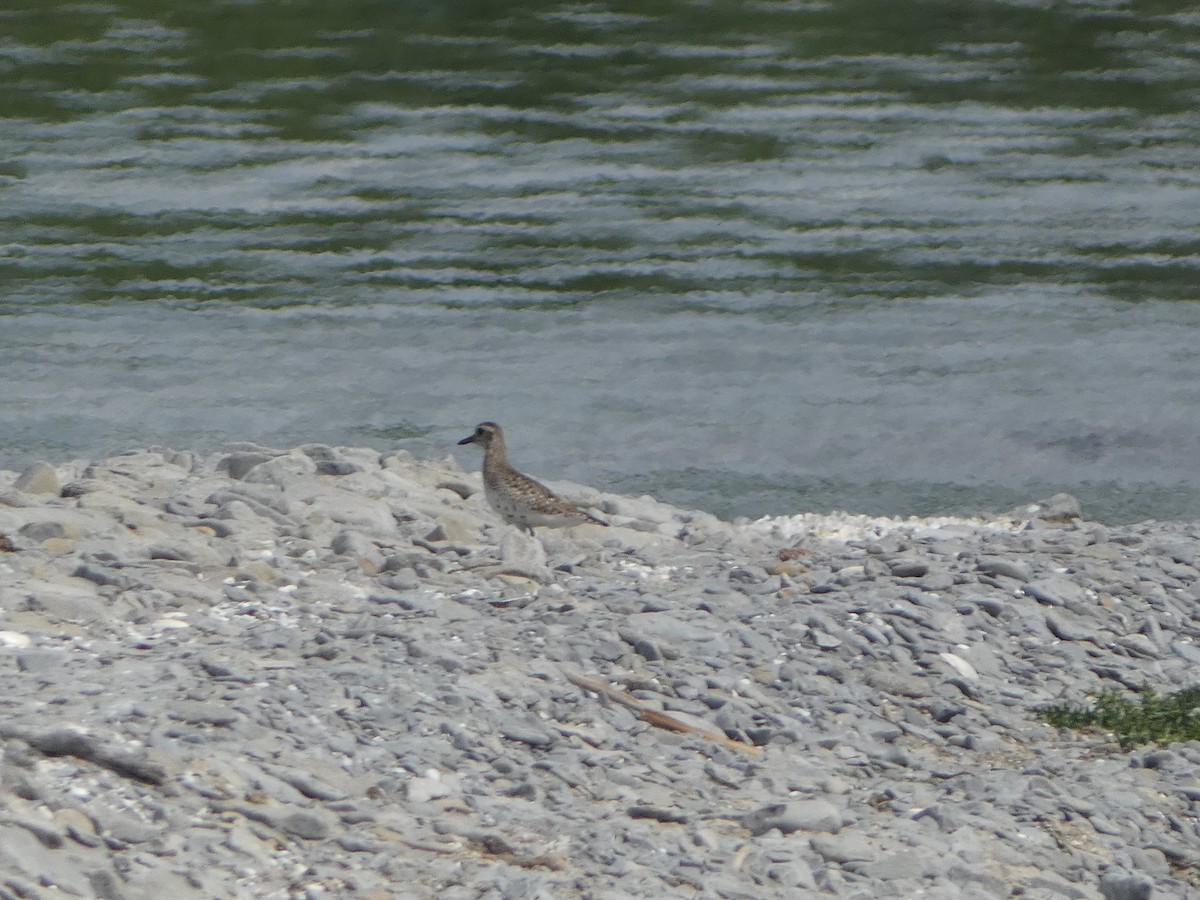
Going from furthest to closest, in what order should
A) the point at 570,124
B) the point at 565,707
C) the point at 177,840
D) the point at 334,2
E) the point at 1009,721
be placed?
1. the point at 334,2
2. the point at 570,124
3. the point at 1009,721
4. the point at 565,707
5. the point at 177,840

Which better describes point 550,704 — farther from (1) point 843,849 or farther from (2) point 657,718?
(1) point 843,849

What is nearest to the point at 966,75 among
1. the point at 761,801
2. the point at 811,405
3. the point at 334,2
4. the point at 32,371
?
the point at 334,2

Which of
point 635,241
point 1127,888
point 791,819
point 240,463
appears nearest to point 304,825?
point 791,819

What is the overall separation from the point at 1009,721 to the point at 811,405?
27.1ft

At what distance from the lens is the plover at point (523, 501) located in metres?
12.3

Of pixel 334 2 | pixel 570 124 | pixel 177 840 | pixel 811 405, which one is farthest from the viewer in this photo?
pixel 334 2

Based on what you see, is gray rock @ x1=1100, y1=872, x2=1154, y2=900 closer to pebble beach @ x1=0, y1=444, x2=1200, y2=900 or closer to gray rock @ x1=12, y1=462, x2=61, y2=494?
pebble beach @ x1=0, y1=444, x2=1200, y2=900

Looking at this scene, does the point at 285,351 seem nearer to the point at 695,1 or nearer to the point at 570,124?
the point at 570,124

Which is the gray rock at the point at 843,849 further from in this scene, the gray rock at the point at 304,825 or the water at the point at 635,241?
the water at the point at 635,241

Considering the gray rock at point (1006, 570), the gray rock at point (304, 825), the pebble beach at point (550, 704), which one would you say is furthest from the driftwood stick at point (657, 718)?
the gray rock at point (1006, 570)

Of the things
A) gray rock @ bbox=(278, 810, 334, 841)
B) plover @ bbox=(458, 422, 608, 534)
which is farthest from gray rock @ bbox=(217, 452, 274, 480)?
gray rock @ bbox=(278, 810, 334, 841)

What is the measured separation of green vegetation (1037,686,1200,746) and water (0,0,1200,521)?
18.8 feet

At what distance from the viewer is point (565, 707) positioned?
8992 millimetres

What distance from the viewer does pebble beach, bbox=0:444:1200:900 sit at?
7457mm
